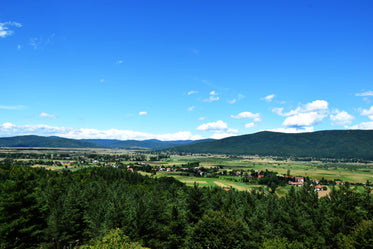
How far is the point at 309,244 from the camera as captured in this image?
39844 millimetres

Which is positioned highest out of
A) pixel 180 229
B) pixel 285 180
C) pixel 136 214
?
pixel 136 214

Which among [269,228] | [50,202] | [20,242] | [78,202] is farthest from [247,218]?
[50,202]

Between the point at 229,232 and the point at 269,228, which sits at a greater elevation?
the point at 229,232

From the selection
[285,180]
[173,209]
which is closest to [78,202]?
[173,209]

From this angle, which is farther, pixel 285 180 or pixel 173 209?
pixel 285 180

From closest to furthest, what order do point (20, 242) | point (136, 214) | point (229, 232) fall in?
1. point (20, 242)
2. point (229, 232)
3. point (136, 214)

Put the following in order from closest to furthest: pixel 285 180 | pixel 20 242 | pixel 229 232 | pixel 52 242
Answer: pixel 20 242 < pixel 229 232 < pixel 52 242 < pixel 285 180

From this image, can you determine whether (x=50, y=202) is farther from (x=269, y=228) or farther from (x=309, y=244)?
(x=309, y=244)

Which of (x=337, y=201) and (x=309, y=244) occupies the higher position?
(x=337, y=201)

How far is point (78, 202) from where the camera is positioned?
5256cm

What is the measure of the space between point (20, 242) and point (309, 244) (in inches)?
1802

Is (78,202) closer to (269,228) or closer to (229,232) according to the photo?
(229,232)

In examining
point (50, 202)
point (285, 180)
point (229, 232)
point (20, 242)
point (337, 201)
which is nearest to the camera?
point (20, 242)

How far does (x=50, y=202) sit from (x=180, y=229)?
35.8 metres
